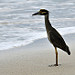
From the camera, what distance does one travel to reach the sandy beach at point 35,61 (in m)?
6.29

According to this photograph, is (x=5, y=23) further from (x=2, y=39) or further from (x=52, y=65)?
(x=52, y=65)

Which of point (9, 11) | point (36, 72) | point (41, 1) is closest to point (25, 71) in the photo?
point (36, 72)

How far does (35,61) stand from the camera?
281 inches

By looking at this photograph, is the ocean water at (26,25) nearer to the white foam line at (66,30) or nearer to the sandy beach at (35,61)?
the white foam line at (66,30)

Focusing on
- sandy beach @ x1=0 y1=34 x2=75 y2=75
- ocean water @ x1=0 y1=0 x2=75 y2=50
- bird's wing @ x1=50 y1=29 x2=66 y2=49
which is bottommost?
ocean water @ x1=0 y1=0 x2=75 y2=50

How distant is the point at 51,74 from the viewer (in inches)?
237

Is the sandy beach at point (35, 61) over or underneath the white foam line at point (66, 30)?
over

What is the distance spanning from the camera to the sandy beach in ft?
20.6

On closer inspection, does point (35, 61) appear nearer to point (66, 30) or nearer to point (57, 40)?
point (57, 40)

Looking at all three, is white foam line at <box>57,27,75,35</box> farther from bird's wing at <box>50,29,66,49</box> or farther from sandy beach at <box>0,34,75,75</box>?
bird's wing at <box>50,29,66,49</box>

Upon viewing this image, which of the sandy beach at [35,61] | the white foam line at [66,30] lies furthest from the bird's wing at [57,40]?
the white foam line at [66,30]

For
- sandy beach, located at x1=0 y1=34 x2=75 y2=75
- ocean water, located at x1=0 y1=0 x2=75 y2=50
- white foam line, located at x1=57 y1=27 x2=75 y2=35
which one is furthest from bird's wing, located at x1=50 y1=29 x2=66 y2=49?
white foam line, located at x1=57 y1=27 x2=75 y2=35

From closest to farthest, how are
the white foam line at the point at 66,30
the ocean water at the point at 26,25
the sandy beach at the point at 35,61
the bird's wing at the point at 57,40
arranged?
1. the sandy beach at the point at 35,61
2. the bird's wing at the point at 57,40
3. the ocean water at the point at 26,25
4. the white foam line at the point at 66,30

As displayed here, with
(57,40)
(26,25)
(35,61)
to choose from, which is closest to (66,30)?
(26,25)
